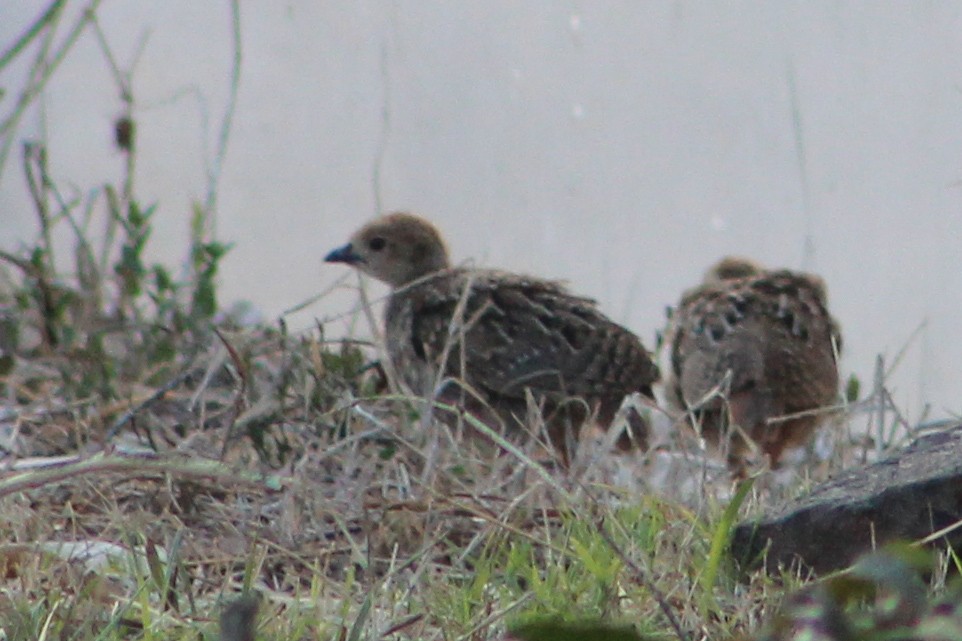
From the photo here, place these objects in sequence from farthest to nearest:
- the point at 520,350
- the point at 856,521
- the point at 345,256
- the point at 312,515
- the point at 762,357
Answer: the point at 345,256 < the point at 520,350 < the point at 762,357 < the point at 312,515 < the point at 856,521

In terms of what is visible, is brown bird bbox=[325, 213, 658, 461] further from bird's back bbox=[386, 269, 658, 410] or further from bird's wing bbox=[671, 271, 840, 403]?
bird's wing bbox=[671, 271, 840, 403]

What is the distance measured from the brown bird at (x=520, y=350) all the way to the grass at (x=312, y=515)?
0.89 ft

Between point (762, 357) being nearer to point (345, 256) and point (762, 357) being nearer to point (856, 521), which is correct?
point (345, 256)

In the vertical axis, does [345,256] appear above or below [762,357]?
above

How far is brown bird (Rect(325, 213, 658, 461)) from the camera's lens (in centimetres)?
524

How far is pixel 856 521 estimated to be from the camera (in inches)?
115

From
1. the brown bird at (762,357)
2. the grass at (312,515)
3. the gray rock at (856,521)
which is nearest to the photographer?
the grass at (312,515)

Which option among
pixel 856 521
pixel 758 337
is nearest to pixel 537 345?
pixel 758 337

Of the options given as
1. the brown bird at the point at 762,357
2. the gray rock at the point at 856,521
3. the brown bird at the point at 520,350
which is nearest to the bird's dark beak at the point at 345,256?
the brown bird at the point at 520,350

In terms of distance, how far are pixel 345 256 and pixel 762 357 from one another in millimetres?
1615

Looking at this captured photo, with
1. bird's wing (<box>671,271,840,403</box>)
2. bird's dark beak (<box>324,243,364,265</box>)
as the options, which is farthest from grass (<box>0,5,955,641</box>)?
bird's dark beak (<box>324,243,364,265</box>)

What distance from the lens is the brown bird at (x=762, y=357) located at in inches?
200

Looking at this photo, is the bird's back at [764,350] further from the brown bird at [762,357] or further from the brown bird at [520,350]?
the brown bird at [520,350]

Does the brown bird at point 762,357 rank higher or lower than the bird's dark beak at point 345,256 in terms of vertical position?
lower
